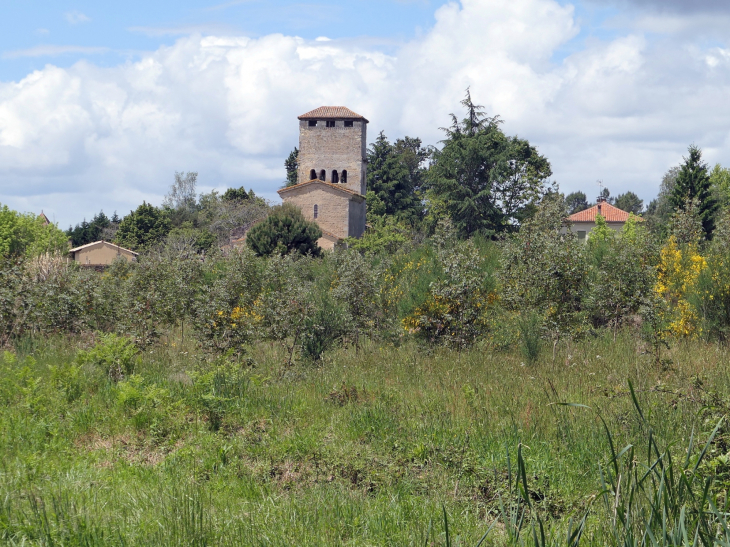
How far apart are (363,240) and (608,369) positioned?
37.0 m

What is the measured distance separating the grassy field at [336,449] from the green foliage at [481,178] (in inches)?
1261

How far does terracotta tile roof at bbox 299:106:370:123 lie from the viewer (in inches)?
2335

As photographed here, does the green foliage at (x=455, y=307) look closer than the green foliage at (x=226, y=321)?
No

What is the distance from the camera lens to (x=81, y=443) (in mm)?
6910

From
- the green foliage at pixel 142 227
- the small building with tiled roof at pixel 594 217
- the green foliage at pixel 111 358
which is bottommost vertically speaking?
the green foliage at pixel 111 358

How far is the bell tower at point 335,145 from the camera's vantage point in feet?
196

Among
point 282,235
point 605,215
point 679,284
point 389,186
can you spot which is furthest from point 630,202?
point 679,284

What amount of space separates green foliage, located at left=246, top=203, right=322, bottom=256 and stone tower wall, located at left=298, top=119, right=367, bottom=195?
729 inches

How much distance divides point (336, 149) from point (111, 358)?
2037 inches

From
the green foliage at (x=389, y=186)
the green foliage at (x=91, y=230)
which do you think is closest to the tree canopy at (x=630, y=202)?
the green foliage at (x=389, y=186)

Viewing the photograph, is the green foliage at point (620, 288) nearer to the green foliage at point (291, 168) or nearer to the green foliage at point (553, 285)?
the green foliage at point (553, 285)

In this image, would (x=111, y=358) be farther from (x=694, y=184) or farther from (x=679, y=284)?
(x=694, y=184)

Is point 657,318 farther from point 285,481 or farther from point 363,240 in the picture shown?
point 363,240

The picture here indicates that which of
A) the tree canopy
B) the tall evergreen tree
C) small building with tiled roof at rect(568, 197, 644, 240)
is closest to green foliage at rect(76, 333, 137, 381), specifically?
the tall evergreen tree
